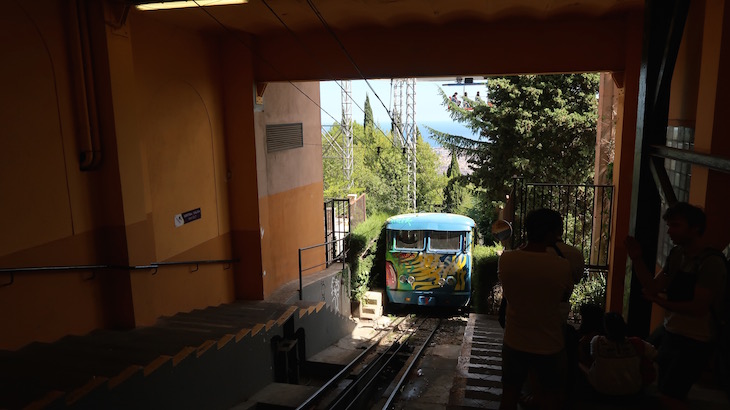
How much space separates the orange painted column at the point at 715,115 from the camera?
3.43 meters

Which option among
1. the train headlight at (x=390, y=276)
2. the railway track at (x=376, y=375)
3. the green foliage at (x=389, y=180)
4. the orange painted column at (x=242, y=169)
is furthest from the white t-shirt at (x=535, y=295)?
the green foliage at (x=389, y=180)

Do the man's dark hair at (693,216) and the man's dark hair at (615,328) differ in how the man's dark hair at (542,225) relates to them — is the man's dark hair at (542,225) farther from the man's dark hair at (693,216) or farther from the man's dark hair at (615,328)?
the man's dark hair at (615,328)

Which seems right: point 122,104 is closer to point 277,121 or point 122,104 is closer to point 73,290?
point 73,290

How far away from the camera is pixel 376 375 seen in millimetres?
7344

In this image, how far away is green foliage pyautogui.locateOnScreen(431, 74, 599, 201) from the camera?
13430mm

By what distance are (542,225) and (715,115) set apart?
189cm

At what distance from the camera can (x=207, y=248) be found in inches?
279

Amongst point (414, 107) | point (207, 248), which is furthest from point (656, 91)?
point (414, 107)

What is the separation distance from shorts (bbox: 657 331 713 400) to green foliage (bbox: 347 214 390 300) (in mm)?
8667

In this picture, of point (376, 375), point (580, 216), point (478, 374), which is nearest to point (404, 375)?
point (376, 375)

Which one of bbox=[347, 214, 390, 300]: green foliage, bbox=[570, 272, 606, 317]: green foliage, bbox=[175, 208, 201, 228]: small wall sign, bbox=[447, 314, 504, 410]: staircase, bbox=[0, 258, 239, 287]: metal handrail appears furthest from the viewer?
bbox=[347, 214, 390, 300]: green foliage

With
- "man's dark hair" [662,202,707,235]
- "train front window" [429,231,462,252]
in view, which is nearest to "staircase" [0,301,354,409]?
"man's dark hair" [662,202,707,235]

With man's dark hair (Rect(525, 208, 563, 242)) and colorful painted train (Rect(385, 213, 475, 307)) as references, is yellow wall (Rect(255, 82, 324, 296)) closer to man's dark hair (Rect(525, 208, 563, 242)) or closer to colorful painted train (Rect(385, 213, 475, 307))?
colorful painted train (Rect(385, 213, 475, 307))

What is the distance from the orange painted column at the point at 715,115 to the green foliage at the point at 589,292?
459cm
